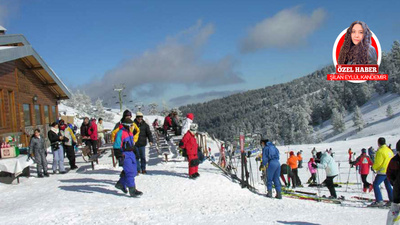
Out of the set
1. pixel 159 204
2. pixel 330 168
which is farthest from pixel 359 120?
pixel 159 204

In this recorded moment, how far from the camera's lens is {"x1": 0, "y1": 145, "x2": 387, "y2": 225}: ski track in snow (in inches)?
237

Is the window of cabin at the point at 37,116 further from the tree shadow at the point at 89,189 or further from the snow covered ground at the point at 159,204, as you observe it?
the tree shadow at the point at 89,189

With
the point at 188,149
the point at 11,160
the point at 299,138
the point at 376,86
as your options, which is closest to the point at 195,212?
the point at 188,149

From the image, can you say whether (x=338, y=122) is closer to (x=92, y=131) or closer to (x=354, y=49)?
(x=354, y=49)

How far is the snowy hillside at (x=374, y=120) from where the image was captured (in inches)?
3103

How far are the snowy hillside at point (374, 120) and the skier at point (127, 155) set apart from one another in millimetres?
78021

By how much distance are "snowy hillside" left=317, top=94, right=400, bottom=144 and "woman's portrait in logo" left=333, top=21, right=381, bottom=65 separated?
218 feet

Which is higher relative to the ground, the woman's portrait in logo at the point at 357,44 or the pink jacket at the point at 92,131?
the woman's portrait in logo at the point at 357,44

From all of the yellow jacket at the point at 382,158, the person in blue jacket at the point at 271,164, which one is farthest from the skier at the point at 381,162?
the person in blue jacket at the point at 271,164

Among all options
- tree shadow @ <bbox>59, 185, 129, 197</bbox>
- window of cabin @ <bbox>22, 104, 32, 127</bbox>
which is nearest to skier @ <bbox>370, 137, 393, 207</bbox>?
tree shadow @ <bbox>59, 185, 129, 197</bbox>

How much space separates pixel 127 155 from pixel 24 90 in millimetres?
11689

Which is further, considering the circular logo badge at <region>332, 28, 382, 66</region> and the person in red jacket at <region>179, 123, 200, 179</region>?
the circular logo badge at <region>332, 28, 382, 66</region>

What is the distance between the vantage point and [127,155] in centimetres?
732

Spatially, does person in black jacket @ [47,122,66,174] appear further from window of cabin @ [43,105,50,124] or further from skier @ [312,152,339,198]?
window of cabin @ [43,105,50,124]
